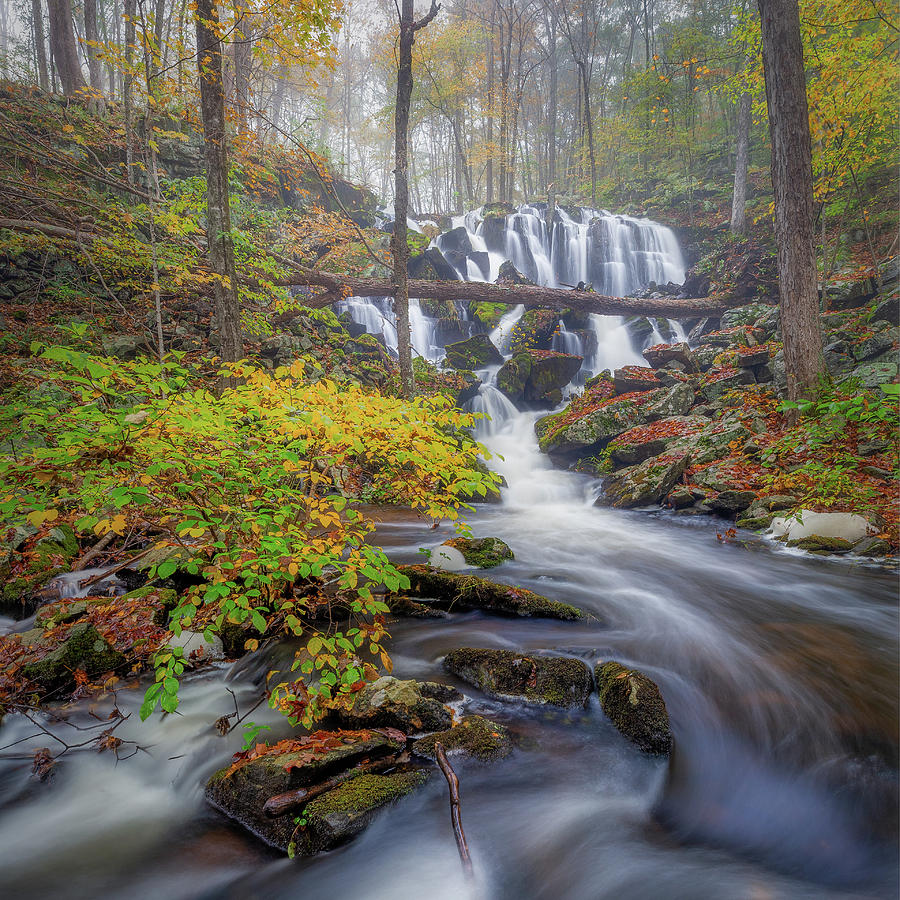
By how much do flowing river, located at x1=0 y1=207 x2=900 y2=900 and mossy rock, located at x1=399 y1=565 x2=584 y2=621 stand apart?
0.17 m

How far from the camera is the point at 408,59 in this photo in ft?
27.2

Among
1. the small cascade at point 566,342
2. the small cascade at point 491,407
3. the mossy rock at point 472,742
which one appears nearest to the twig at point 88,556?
the mossy rock at point 472,742

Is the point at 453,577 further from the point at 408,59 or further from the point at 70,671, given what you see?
the point at 408,59

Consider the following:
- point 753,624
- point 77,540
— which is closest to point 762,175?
point 753,624

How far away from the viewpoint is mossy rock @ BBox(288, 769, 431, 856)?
1975 mm

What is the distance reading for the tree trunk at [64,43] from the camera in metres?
11.8

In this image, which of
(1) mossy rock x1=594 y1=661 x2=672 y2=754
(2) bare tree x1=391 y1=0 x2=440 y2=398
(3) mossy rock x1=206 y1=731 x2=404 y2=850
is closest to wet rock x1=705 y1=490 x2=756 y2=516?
(1) mossy rock x1=594 y1=661 x2=672 y2=754

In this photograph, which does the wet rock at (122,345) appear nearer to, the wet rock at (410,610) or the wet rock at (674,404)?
the wet rock at (410,610)

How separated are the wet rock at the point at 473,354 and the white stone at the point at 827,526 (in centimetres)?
1012

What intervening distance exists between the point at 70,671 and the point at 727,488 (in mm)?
7791

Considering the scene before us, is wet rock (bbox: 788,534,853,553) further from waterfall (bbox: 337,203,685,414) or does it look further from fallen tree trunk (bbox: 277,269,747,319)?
fallen tree trunk (bbox: 277,269,747,319)

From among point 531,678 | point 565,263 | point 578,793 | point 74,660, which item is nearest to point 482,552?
point 531,678

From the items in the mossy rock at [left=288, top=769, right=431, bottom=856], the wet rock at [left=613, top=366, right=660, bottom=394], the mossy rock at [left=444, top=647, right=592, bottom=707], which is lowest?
the mossy rock at [left=288, top=769, right=431, bottom=856]

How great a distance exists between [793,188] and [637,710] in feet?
24.5
